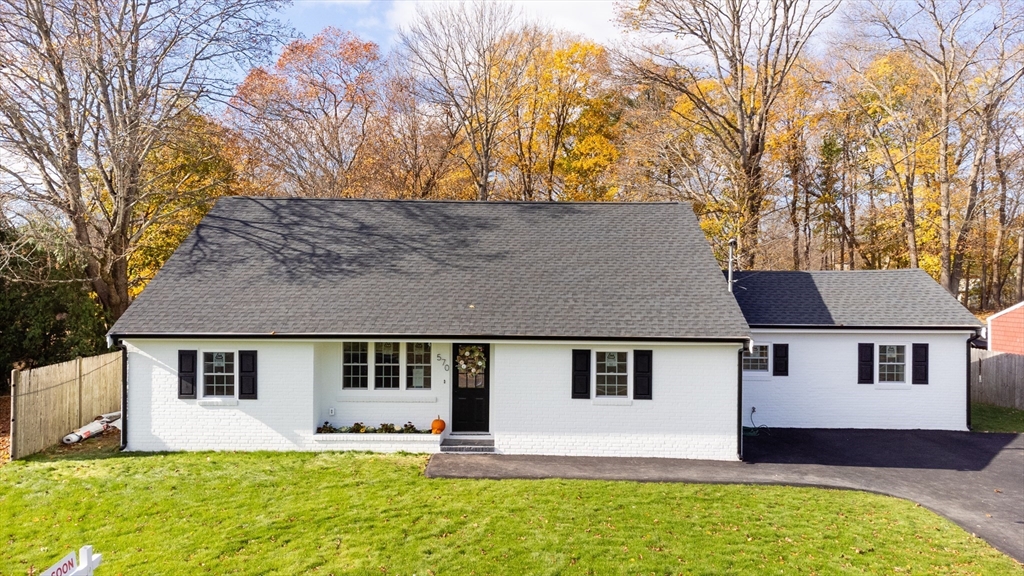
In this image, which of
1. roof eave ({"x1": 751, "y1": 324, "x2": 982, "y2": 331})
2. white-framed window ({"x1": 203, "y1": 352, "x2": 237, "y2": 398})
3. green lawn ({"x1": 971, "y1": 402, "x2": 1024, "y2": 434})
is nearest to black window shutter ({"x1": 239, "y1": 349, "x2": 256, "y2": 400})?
white-framed window ({"x1": 203, "y1": 352, "x2": 237, "y2": 398})

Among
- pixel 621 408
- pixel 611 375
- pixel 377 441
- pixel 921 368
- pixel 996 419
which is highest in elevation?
pixel 611 375

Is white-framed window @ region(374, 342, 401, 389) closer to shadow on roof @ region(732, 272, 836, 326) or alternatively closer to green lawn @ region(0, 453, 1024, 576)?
green lawn @ region(0, 453, 1024, 576)

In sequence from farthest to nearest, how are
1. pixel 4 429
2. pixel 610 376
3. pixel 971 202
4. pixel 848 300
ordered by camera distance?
pixel 971 202 < pixel 848 300 < pixel 4 429 < pixel 610 376

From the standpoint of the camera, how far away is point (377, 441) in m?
11.8

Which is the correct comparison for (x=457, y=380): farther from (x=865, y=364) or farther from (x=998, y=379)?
(x=998, y=379)

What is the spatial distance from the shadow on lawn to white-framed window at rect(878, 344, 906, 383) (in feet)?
4.46

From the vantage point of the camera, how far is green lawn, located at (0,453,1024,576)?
7.19 metres

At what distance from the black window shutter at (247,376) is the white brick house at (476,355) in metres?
0.03

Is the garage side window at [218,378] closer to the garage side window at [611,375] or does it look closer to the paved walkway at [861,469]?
the paved walkway at [861,469]

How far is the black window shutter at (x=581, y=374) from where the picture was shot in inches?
467

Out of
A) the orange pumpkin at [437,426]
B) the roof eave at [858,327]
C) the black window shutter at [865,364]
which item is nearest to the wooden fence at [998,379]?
the roof eave at [858,327]

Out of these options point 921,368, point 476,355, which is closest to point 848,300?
point 921,368

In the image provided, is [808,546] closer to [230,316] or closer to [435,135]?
[230,316]

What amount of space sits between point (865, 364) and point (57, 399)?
1924cm
